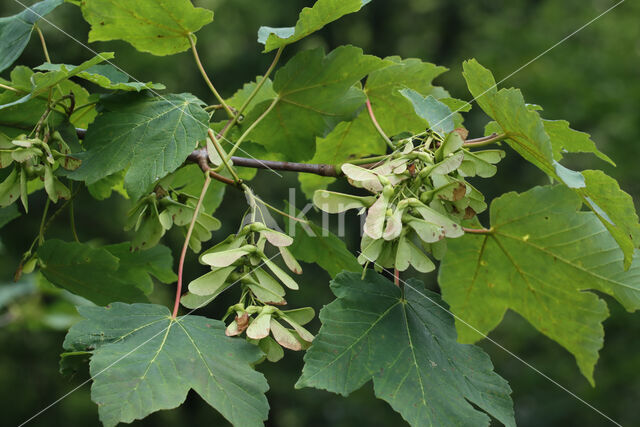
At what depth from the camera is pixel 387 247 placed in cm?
108

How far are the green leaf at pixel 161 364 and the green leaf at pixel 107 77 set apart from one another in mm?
438

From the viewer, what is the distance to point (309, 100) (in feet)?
5.04

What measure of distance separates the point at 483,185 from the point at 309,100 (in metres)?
8.29

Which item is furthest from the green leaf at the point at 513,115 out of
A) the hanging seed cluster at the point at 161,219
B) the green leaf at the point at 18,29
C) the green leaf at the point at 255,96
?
the green leaf at the point at 18,29

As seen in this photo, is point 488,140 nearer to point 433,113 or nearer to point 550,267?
point 433,113

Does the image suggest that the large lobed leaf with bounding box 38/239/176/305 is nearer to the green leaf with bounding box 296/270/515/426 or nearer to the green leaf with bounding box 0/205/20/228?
the green leaf with bounding box 0/205/20/228

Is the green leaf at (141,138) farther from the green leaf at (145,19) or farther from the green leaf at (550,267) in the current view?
the green leaf at (550,267)

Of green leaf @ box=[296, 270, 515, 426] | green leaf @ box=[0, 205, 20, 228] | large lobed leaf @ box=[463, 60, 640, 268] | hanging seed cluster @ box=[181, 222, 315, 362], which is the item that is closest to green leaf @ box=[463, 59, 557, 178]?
large lobed leaf @ box=[463, 60, 640, 268]

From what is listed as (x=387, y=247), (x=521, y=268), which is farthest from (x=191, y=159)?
(x=521, y=268)

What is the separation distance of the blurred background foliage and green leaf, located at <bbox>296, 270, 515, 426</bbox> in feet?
20.8

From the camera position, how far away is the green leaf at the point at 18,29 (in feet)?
4.76

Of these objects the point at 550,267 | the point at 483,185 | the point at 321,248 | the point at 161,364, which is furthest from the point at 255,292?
the point at 483,185

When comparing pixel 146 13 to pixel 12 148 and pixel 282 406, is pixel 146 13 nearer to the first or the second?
pixel 12 148

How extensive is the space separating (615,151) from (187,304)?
7598 mm
